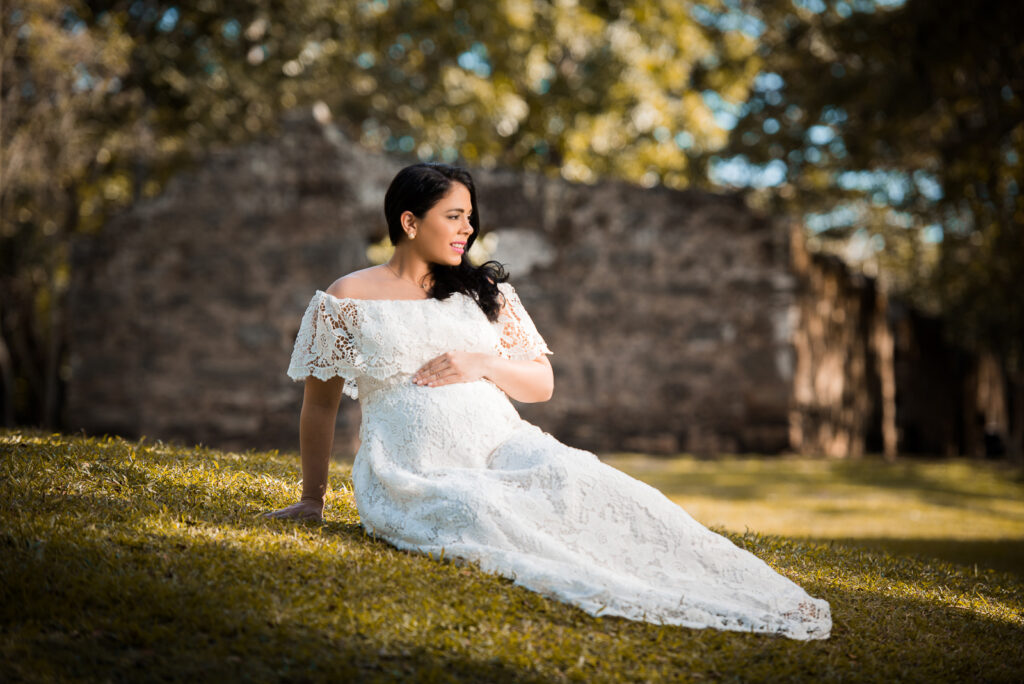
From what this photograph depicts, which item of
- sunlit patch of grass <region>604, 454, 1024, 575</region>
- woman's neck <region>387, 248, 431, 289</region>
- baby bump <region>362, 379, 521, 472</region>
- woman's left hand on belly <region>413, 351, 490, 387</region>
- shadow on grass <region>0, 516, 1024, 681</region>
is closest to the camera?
shadow on grass <region>0, 516, 1024, 681</region>

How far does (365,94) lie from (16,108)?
6579 mm

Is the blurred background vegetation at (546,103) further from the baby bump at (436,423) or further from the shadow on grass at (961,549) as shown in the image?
the baby bump at (436,423)

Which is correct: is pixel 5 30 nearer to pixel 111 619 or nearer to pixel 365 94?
pixel 365 94

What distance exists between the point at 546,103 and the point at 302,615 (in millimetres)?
17493

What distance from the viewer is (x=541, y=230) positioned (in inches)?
500

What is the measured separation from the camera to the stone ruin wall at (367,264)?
487 inches

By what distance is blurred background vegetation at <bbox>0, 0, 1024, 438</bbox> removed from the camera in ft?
43.0

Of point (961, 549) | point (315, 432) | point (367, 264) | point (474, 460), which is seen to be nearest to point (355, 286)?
point (315, 432)

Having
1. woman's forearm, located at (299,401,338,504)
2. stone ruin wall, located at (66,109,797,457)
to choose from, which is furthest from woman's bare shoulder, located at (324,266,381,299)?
stone ruin wall, located at (66,109,797,457)

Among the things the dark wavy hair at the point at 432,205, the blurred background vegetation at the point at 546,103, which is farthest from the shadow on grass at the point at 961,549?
the blurred background vegetation at the point at 546,103

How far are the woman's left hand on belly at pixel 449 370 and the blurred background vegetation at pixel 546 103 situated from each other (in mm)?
9061

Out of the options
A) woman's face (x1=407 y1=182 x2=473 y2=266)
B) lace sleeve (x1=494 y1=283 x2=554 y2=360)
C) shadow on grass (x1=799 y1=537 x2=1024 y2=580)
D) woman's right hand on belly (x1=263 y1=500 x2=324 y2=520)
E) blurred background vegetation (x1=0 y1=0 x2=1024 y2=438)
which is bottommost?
shadow on grass (x1=799 y1=537 x2=1024 y2=580)

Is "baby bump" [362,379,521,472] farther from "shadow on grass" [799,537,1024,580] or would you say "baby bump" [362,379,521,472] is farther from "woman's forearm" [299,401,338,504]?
"shadow on grass" [799,537,1024,580]

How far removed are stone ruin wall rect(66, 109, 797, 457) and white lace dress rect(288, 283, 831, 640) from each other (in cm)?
837
